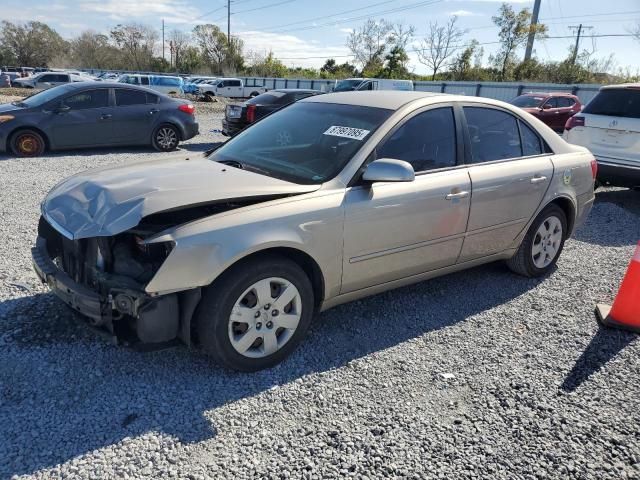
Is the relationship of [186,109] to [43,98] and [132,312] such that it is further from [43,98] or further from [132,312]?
[132,312]

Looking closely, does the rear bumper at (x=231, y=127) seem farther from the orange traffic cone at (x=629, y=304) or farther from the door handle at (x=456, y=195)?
the orange traffic cone at (x=629, y=304)

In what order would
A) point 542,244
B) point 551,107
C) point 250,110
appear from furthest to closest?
point 551,107, point 250,110, point 542,244

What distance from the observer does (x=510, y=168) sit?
164 inches

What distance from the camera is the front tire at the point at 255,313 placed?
2.80 metres

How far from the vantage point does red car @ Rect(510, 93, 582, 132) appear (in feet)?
53.7

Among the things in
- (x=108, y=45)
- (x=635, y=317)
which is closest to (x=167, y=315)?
(x=635, y=317)

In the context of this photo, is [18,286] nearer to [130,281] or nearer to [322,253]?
[130,281]

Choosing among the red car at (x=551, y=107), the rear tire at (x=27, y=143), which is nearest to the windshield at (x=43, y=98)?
the rear tire at (x=27, y=143)

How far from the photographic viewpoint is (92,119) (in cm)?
1027

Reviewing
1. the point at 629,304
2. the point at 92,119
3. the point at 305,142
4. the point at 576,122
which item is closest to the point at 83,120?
the point at 92,119

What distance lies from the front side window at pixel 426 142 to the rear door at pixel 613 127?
4.87 meters

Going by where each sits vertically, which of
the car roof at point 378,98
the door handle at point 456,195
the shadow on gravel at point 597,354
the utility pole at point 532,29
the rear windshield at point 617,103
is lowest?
the shadow on gravel at point 597,354

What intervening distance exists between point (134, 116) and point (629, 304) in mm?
10024

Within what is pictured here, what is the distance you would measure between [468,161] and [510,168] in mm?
489
